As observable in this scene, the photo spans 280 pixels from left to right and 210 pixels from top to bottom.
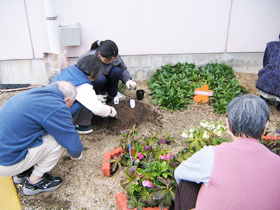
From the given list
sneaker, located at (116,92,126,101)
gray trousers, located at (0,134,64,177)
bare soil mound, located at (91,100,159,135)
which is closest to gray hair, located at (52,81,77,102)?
gray trousers, located at (0,134,64,177)

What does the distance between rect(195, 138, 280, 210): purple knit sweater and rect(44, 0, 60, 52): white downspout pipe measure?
3.65 meters

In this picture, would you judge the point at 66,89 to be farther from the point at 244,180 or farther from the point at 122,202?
the point at 244,180

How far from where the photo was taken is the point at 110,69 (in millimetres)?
3719

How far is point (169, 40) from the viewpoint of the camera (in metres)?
4.72

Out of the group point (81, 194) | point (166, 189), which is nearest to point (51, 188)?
point (81, 194)

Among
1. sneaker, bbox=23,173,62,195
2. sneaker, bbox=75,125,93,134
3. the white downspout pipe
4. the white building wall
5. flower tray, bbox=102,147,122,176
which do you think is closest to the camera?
sneaker, bbox=23,173,62,195

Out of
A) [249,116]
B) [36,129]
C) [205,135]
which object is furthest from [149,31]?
[249,116]

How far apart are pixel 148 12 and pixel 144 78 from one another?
1346mm

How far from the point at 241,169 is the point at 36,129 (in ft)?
5.33

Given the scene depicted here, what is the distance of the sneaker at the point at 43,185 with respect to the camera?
2268mm

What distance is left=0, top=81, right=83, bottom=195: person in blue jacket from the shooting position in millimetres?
1847

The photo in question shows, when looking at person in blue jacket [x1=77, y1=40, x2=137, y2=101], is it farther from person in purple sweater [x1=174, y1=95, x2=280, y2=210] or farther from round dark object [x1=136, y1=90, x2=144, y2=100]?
person in purple sweater [x1=174, y1=95, x2=280, y2=210]

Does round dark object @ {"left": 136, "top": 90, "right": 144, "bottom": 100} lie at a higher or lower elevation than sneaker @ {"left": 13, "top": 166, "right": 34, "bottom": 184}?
higher

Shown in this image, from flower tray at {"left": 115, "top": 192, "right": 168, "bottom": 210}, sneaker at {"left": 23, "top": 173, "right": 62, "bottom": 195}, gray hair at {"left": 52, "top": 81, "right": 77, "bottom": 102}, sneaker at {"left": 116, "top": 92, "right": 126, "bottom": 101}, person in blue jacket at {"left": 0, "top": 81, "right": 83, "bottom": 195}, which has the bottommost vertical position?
sneaker at {"left": 23, "top": 173, "right": 62, "bottom": 195}
